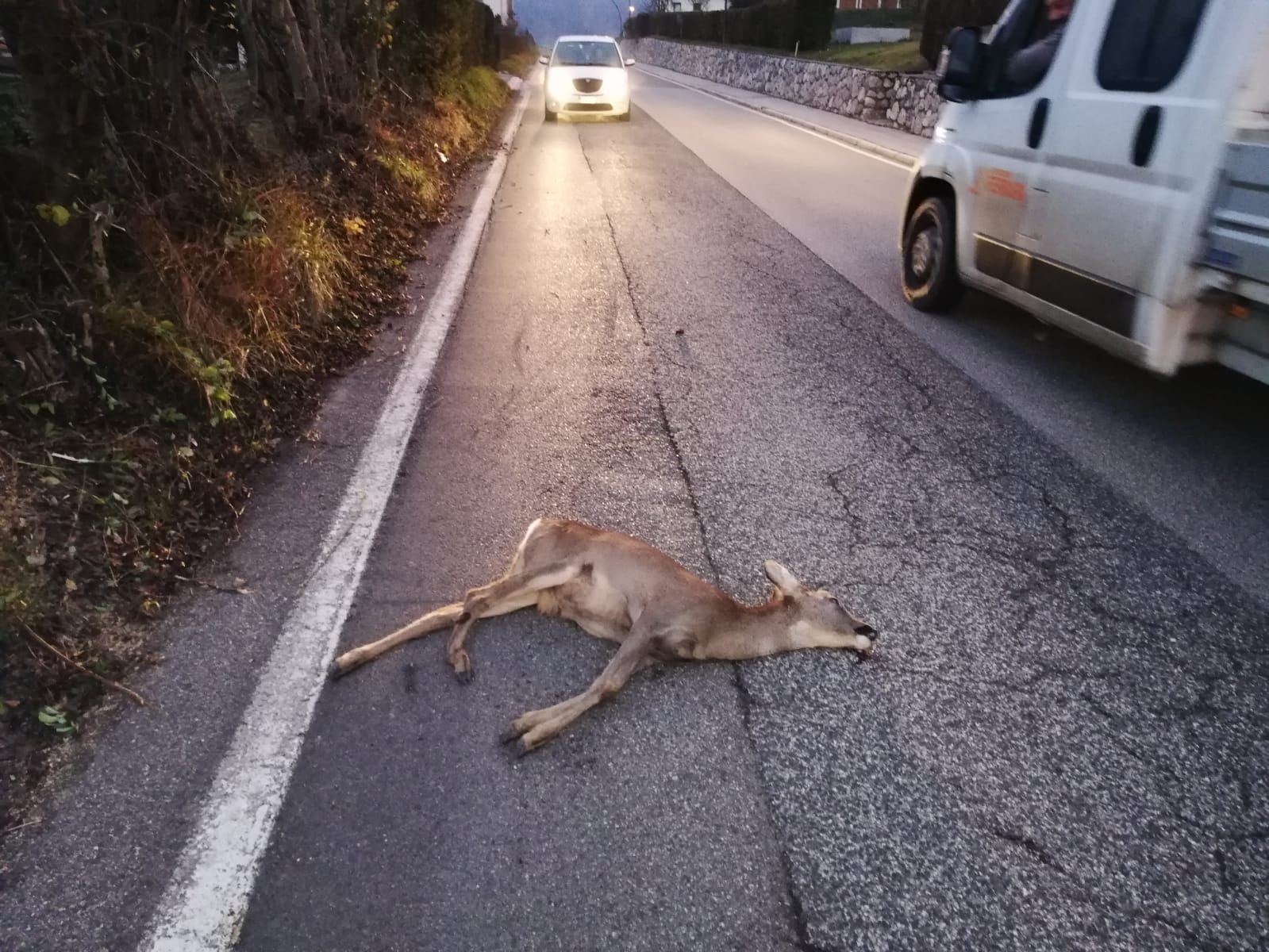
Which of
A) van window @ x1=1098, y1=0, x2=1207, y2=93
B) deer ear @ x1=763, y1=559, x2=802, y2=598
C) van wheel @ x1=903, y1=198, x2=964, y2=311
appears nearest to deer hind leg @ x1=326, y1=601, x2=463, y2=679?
deer ear @ x1=763, y1=559, x2=802, y2=598

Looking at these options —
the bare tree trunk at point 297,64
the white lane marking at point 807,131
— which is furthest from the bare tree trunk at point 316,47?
the white lane marking at point 807,131

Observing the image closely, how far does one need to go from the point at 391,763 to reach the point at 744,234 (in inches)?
301

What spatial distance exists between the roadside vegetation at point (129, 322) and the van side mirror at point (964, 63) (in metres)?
4.24

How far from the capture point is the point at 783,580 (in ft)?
10.4

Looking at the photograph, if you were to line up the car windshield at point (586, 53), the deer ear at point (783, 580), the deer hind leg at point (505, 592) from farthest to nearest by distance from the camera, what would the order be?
the car windshield at point (586, 53), the deer ear at point (783, 580), the deer hind leg at point (505, 592)

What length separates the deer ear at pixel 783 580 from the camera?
3131mm

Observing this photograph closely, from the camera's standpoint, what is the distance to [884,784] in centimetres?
252

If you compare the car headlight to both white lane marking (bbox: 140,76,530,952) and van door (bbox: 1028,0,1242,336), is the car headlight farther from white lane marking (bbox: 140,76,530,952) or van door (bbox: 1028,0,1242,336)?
white lane marking (bbox: 140,76,530,952)

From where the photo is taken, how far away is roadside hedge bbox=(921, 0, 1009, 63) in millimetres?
19891

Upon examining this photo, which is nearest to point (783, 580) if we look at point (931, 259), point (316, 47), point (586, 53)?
point (931, 259)

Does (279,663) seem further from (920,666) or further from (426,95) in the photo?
(426,95)

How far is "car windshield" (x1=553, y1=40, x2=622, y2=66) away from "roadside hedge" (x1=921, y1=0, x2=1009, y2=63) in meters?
7.49

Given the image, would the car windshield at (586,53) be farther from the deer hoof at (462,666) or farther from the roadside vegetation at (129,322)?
the deer hoof at (462,666)

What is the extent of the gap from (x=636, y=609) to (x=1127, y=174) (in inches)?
135
